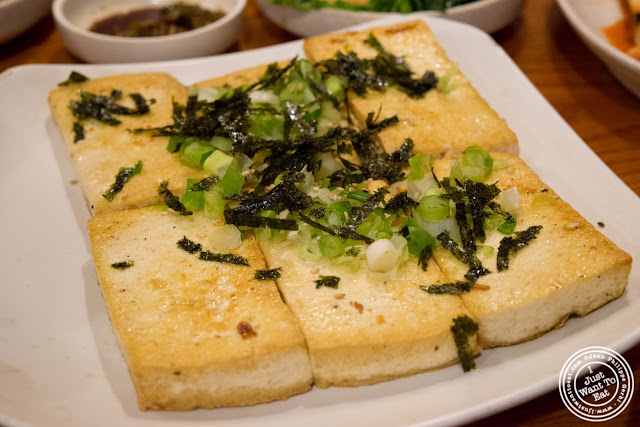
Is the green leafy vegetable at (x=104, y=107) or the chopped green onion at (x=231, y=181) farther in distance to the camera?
the green leafy vegetable at (x=104, y=107)

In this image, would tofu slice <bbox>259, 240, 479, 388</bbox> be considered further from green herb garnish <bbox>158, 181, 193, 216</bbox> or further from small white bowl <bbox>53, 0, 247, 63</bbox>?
small white bowl <bbox>53, 0, 247, 63</bbox>

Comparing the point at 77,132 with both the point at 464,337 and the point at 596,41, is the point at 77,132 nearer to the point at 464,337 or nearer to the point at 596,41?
the point at 464,337

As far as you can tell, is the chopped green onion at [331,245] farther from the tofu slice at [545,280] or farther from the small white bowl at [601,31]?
the small white bowl at [601,31]

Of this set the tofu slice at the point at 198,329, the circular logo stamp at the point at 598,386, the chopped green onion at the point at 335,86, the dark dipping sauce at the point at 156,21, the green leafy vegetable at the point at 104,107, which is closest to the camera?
the tofu slice at the point at 198,329

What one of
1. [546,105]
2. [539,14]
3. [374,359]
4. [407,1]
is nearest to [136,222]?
[374,359]

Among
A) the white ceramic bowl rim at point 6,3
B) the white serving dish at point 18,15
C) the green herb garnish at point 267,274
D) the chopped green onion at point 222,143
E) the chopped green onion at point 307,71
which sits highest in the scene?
the chopped green onion at point 307,71

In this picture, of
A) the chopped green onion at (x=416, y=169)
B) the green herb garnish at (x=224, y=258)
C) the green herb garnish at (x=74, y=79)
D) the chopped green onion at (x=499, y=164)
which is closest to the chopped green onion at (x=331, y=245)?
the green herb garnish at (x=224, y=258)

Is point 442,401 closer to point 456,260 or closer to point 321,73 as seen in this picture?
point 456,260

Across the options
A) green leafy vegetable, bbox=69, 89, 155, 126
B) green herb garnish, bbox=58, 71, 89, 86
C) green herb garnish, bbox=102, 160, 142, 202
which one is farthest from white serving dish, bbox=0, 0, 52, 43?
green herb garnish, bbox=102, 160, 142, 202
